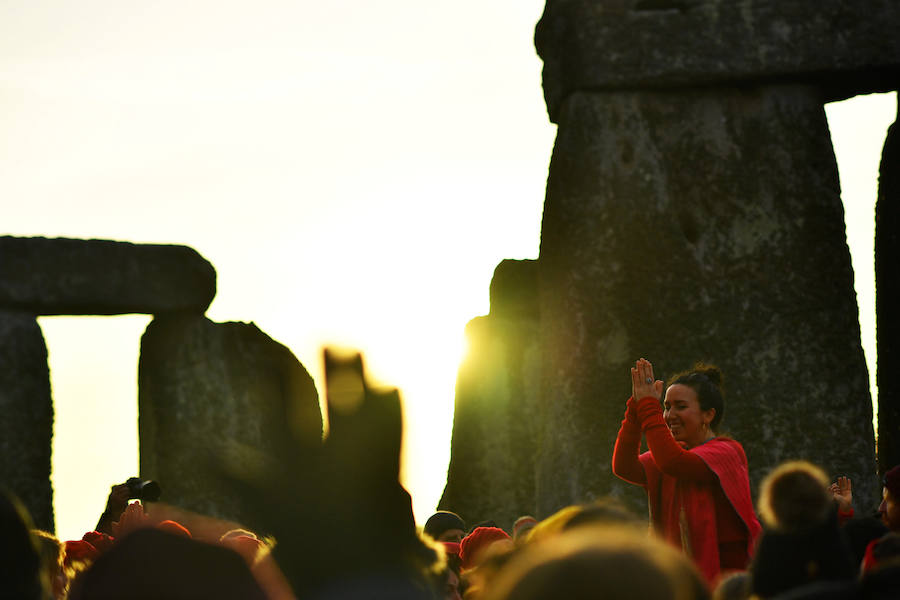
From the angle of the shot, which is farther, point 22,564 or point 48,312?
point 48,312

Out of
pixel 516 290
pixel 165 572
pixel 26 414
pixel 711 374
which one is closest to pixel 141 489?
pixel 26 414

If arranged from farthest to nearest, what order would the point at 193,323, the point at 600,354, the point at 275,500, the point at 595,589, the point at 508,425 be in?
the point at 193,323 < the point at 508,425 < the point at 600,354 < the point at 275,500 < the point at 595,589

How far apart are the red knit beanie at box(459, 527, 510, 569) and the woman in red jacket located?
3.57 ft

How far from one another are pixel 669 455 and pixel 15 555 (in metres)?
2.38

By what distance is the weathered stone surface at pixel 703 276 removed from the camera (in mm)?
7730

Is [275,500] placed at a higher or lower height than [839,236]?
lower

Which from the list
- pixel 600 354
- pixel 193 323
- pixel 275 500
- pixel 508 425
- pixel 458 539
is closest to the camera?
pixel 275 500

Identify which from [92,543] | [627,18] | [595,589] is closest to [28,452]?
[92,543]

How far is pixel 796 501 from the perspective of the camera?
2.76 meters

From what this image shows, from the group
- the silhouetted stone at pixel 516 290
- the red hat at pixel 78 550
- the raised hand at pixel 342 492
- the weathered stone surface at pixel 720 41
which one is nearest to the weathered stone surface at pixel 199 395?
the silhouetted stone at pixel 516 290

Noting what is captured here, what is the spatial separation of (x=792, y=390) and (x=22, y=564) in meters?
6.24

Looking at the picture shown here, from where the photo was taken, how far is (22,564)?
2010 millimetres

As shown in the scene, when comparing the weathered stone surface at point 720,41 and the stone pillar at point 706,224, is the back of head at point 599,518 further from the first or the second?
the weathered stone surface at point 720,41

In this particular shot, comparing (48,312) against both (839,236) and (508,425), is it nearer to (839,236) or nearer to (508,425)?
(508,425)
